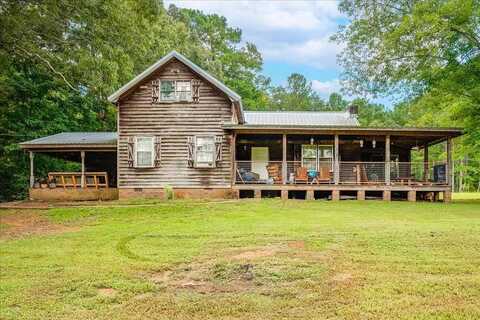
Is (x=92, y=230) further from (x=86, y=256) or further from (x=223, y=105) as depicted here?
(x=223, y=105)

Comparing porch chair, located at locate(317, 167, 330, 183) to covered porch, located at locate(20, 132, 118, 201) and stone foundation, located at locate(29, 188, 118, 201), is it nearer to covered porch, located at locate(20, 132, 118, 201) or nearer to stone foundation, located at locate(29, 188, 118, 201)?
covered porch, located at locate(20, 132, 118, 201)

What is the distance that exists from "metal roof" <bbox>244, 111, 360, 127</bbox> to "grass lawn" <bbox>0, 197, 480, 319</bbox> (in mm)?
12176

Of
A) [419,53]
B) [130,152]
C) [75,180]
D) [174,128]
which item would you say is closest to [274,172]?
[174,128]

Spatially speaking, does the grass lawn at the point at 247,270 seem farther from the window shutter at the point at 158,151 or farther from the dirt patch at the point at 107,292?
the window shutter at the point at 158,151

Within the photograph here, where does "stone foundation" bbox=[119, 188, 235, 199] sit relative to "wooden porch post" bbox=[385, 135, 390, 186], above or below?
below

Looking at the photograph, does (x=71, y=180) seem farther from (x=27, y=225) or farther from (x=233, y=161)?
(x=233, y=161)

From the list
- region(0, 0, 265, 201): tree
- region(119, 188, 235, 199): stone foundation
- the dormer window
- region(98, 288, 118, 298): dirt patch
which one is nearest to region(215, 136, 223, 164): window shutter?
region(119, 188, 235, 199): stone foundation

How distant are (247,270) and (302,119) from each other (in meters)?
19.4

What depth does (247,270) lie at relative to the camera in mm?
6750

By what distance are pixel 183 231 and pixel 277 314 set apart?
239 inches

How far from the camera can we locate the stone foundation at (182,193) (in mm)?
19484

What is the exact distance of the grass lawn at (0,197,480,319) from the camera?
17.6 ft

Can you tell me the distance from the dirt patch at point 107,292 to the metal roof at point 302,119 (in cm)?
1841

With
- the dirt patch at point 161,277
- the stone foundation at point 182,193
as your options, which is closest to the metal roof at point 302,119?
the stone foundation at point 182,193
